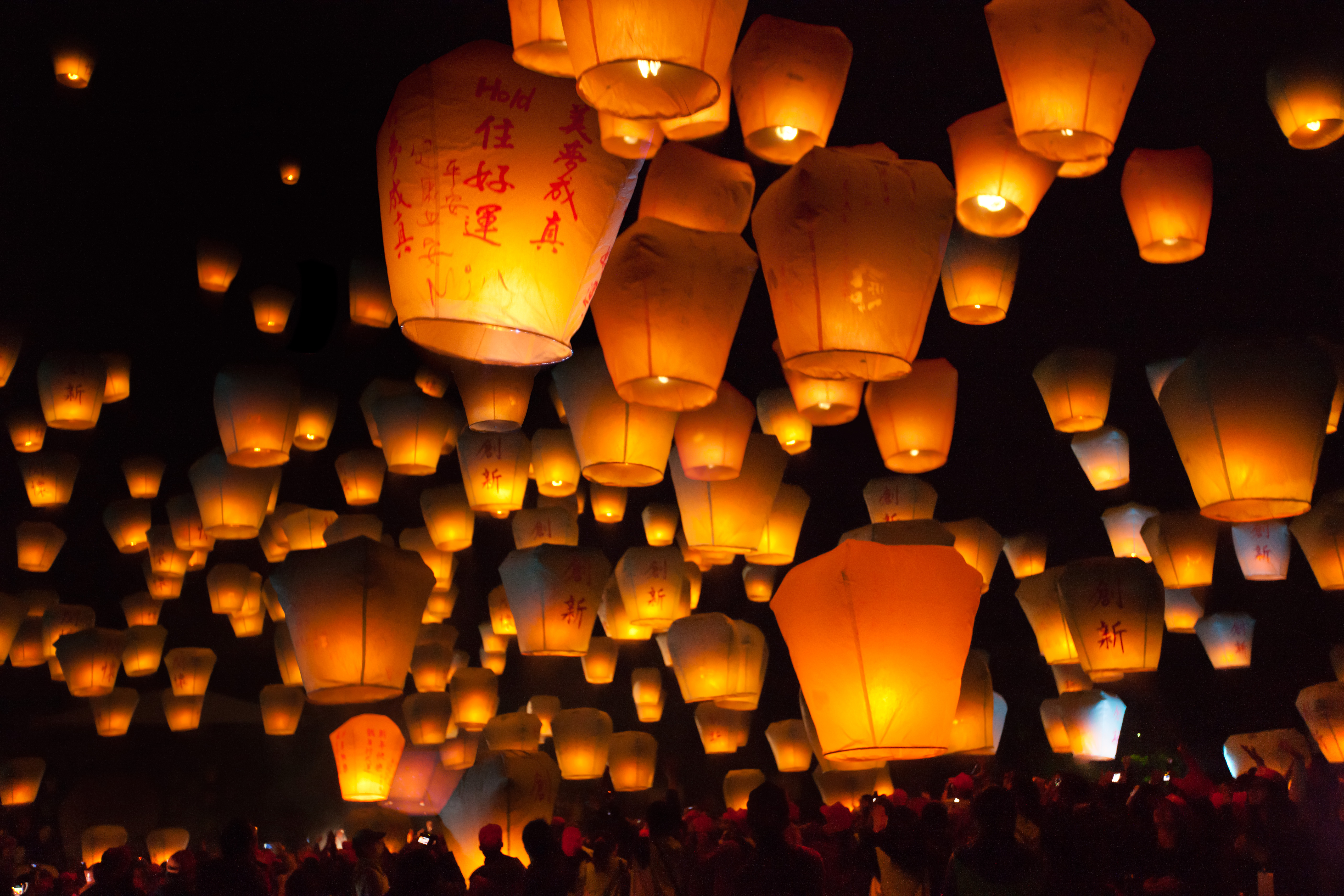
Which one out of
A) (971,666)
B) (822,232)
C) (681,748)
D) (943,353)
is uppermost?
(943,353)

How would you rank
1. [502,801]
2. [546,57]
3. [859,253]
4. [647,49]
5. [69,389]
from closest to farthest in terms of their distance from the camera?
[647,49] < [546,57] < [859,253] < [502,801] < [69,389]

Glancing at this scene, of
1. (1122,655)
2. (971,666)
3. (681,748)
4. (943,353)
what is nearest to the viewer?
(1122,655)

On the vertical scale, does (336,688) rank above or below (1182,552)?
below

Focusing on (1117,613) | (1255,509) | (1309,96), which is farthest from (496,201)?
(1117,613)

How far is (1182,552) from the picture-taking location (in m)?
8.24

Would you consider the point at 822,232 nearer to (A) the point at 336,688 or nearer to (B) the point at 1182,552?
(A) the point at 336,688

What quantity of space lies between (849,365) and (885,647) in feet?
3.13

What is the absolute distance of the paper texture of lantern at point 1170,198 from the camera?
5562mm

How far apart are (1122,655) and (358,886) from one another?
4.72 meters

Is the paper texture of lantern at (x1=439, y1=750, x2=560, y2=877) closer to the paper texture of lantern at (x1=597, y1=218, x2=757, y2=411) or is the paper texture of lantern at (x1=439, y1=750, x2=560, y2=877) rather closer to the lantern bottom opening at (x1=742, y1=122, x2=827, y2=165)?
the paper texture of lantern at (x1=597, y1=218, x2=757, y2=411)

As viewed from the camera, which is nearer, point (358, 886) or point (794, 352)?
point (794, 352)

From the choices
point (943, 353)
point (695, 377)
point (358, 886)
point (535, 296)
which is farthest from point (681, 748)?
point (535, 296)

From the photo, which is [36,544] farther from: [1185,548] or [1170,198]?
[1170,198]

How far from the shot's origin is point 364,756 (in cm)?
926
